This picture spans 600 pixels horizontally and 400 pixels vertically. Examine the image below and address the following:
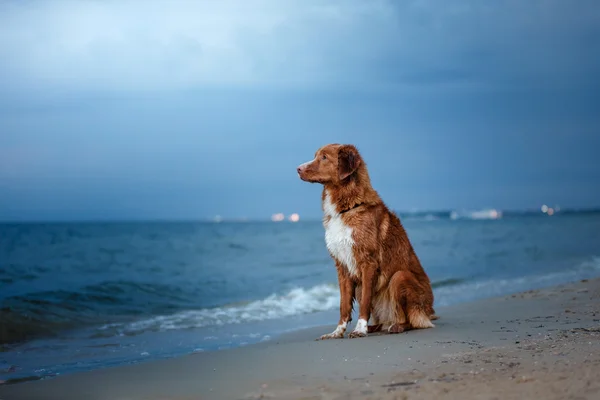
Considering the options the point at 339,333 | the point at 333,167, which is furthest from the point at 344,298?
the point at 333,167

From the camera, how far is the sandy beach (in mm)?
4270

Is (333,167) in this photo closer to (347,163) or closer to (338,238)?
(347,163)

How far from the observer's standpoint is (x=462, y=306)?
34.0 ft

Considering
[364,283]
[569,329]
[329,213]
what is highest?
[329,213]

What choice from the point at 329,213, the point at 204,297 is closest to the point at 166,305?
the point at 204,297

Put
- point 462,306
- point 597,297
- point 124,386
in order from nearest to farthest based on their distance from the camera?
point 124,386
point 597,297
point 462,306

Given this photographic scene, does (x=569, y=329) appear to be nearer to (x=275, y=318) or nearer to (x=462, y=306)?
(x=462, y=306)

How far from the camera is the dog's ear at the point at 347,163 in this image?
22.4ft

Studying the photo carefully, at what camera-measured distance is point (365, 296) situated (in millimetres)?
6992

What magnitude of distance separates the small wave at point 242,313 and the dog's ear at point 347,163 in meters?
4.52

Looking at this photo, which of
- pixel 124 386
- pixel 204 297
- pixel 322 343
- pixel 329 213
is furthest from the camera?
pixel 204 297

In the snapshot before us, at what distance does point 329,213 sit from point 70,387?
305 centimetres

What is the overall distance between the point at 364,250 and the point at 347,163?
0.92m

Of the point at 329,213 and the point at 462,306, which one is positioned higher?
the point at 329,213
